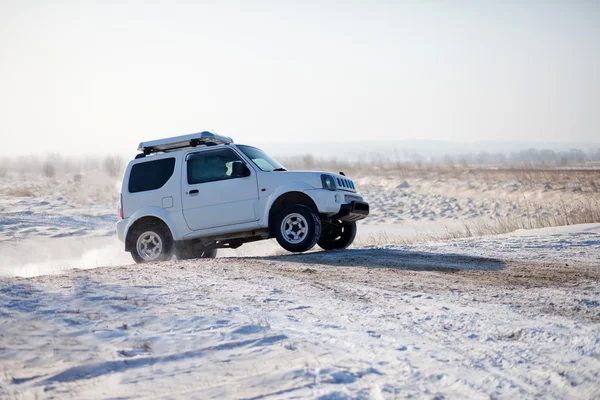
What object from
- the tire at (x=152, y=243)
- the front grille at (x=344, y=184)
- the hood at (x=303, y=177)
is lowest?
the tire at (x=152, y=243)

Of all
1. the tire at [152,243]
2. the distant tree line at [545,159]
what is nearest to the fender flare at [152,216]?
the tire at [152,243]

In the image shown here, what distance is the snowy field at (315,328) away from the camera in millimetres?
4359

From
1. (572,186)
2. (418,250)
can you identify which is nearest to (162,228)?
(418,250)

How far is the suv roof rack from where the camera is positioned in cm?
1160

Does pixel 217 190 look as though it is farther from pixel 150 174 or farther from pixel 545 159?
pixel 545 159

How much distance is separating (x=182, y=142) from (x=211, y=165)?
78 centimetres

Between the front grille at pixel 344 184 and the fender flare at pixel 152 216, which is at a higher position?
the front grille at pixel 344 184

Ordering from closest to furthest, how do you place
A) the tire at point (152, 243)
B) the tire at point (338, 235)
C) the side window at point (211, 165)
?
the side window at point (211, 165) → the tire at point (152, 243) → the tire at point (338, 235)

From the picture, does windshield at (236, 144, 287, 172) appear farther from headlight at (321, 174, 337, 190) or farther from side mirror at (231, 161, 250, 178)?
headlight at (321, 174, 337, 190)

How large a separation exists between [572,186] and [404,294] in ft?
71.6

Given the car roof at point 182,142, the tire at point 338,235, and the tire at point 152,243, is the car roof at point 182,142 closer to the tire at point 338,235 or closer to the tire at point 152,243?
the tire at point 152,243

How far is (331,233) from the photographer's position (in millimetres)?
12461

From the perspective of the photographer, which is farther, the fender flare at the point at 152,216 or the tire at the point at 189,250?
the tire at the point at 189,250

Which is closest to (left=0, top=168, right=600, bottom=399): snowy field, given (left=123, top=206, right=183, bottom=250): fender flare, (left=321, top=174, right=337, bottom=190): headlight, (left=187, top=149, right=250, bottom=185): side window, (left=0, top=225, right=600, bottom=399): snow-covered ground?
(left=0, top=225, right=600, bottom=399): snow-covered ground
